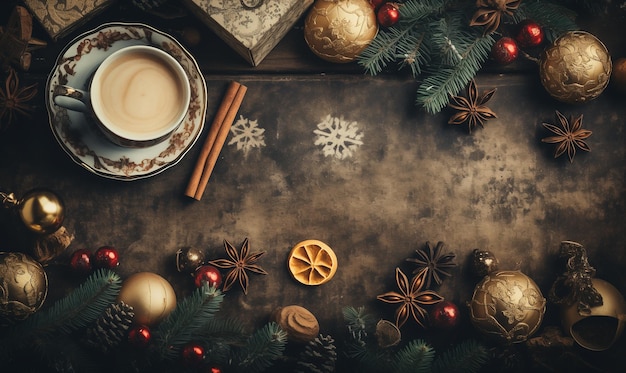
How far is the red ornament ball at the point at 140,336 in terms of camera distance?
5.25 feet

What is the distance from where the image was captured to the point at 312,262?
1770mm

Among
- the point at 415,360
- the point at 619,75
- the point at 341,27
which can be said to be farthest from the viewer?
the point at 619,75

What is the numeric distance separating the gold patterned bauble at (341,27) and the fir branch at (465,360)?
2.70 ft

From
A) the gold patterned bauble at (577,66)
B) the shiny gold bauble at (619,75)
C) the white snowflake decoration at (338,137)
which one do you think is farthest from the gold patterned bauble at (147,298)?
the shiny gold bauble at (619,75)

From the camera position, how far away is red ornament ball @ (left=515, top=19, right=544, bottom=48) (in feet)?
5.71

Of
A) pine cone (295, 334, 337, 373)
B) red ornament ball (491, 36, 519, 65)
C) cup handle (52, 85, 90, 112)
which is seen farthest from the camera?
red ornament ball (491, 36, 519, 65)

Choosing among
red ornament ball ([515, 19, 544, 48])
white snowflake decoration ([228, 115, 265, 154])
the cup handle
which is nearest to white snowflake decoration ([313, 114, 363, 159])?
white snowflake decoration ([228, 115, 265, 154])

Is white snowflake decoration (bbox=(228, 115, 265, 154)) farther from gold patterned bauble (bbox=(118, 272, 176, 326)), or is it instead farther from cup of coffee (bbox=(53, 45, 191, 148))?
gold patterned bauble (bbox=(118, 272, 176, 326))

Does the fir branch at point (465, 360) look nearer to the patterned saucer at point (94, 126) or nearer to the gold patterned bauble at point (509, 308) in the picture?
the gold patterned bauble at point (509, 308)

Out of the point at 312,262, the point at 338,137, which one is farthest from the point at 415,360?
the point at 338,137

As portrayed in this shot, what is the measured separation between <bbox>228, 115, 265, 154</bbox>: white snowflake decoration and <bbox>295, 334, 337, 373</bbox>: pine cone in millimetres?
565

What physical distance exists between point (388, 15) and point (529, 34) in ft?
1.29

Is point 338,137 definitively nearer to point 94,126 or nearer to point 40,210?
point 94,126

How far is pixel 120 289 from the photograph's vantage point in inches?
66.4
